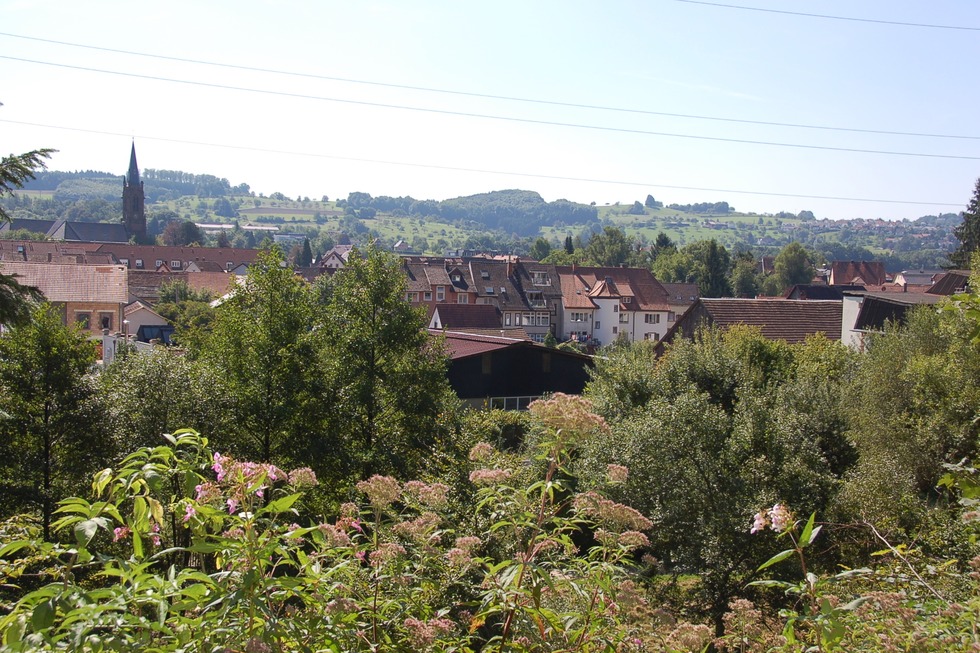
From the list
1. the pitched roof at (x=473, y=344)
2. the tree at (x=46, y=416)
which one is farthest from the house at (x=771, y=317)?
the tree at (x=46, y=416)

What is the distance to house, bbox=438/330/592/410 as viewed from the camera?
98.7ft

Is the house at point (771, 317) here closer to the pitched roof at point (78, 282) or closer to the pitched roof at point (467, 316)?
the pitched roof at point (467, 316)

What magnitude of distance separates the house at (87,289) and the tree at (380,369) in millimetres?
28047

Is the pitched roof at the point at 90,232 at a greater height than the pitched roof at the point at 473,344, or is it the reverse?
the pitched roof at the point at 90,232

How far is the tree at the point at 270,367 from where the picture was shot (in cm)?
1770

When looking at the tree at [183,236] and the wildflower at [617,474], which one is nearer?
the wildflower at [617,474]

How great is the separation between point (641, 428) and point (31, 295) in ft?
32.9

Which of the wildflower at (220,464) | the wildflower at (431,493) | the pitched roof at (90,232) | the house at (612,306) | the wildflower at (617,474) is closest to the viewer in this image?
the wildflower at (220,464)

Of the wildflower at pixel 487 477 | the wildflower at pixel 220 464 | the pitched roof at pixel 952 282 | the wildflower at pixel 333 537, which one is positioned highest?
the pitched roof at pixel 952 282

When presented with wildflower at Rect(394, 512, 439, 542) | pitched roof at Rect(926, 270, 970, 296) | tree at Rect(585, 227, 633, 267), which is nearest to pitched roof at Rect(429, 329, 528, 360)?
pitched roof at Rect(926, 270, 970, 296)

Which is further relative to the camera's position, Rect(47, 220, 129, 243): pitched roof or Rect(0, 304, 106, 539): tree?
Rect(47, 220, 129, 243): pitched roof

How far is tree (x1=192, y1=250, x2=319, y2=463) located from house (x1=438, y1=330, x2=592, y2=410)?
1154 centimetres

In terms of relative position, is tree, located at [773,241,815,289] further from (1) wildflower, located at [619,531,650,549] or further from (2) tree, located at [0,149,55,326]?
(1) wildflower, located at [619,531,650,549]

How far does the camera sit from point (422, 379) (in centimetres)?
1891
